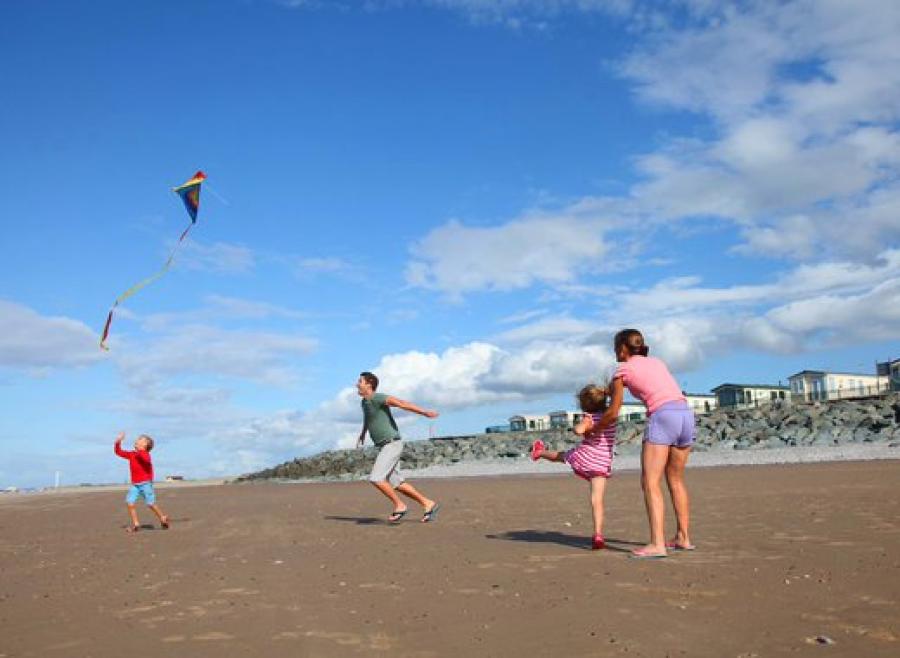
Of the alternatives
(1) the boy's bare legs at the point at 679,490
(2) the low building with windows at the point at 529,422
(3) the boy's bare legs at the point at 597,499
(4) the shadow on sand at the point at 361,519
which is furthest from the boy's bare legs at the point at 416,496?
(2) the low building with windows at the point at 529,422

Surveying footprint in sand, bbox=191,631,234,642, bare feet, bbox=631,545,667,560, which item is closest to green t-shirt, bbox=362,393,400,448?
bare feet, bbox=631,545,667,560

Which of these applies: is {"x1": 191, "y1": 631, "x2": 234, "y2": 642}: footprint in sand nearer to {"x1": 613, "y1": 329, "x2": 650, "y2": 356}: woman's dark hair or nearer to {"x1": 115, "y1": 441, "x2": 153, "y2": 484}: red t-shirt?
{"x1": 613, "y1": 329, "x2": 650, "y2": 356}: woman's dark hair

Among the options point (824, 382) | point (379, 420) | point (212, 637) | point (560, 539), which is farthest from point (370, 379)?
point (824, 382)

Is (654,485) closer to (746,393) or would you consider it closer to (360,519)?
(360,519)

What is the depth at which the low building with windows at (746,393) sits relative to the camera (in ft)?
252

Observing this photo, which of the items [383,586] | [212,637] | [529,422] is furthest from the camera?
[529,422]

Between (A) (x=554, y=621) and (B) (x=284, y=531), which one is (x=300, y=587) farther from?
(B) (x=284, y=531)

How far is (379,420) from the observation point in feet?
37.0

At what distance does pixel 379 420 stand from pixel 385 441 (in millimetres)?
297

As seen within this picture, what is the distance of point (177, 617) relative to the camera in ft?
17.3

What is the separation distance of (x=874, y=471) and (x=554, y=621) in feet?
44.4

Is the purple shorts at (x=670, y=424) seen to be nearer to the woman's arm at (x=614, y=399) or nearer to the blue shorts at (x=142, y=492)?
the woman's arm at (x=614, y=399)

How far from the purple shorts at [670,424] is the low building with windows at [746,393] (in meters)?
73.0

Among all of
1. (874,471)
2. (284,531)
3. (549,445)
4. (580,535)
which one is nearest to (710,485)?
(874,471)
